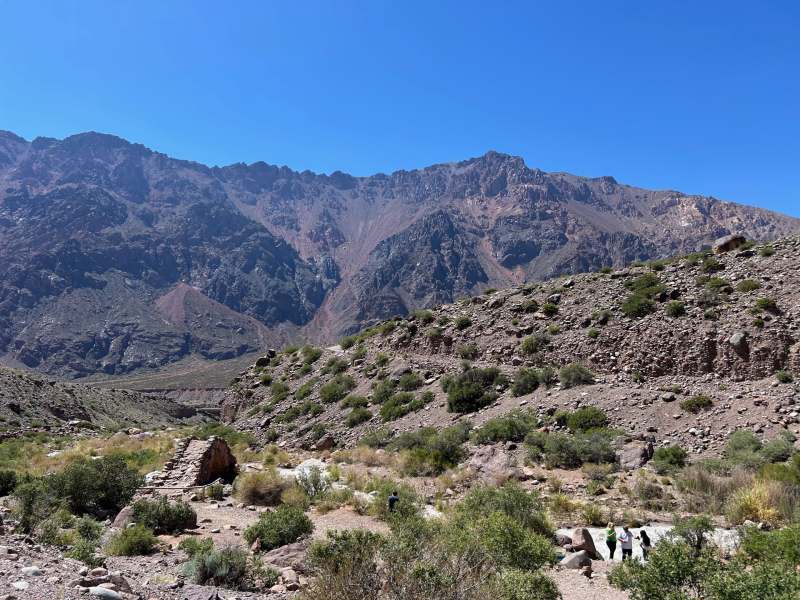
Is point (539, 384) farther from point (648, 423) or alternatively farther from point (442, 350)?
point (442, 350)

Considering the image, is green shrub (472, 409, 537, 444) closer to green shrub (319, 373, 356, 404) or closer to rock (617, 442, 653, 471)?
rock (617, 442, 653, 471)

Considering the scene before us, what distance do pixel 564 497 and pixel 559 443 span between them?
15.5ft

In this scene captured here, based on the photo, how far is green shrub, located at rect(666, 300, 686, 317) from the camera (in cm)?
2567

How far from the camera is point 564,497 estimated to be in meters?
13.4

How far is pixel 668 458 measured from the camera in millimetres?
16312

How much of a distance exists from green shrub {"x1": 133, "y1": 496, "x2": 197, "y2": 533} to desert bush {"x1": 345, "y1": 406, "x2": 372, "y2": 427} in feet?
54.5

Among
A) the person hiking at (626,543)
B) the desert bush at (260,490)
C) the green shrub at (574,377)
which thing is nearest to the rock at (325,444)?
the desert bush at (260,490)

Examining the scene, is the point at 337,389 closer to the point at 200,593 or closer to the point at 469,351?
the point at 469,351

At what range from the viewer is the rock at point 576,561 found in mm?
9289

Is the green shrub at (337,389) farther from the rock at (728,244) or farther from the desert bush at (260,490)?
the rock at (728,244)

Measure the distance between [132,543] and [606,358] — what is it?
73.7ft

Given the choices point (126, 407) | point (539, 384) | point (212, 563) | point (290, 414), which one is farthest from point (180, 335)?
point (212, 563)

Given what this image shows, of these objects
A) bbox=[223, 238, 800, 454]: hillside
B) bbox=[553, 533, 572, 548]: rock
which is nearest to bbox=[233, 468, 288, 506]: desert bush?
bbox=[553, 533, 572, 548]: rock

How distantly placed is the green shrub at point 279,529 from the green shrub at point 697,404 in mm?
14849
